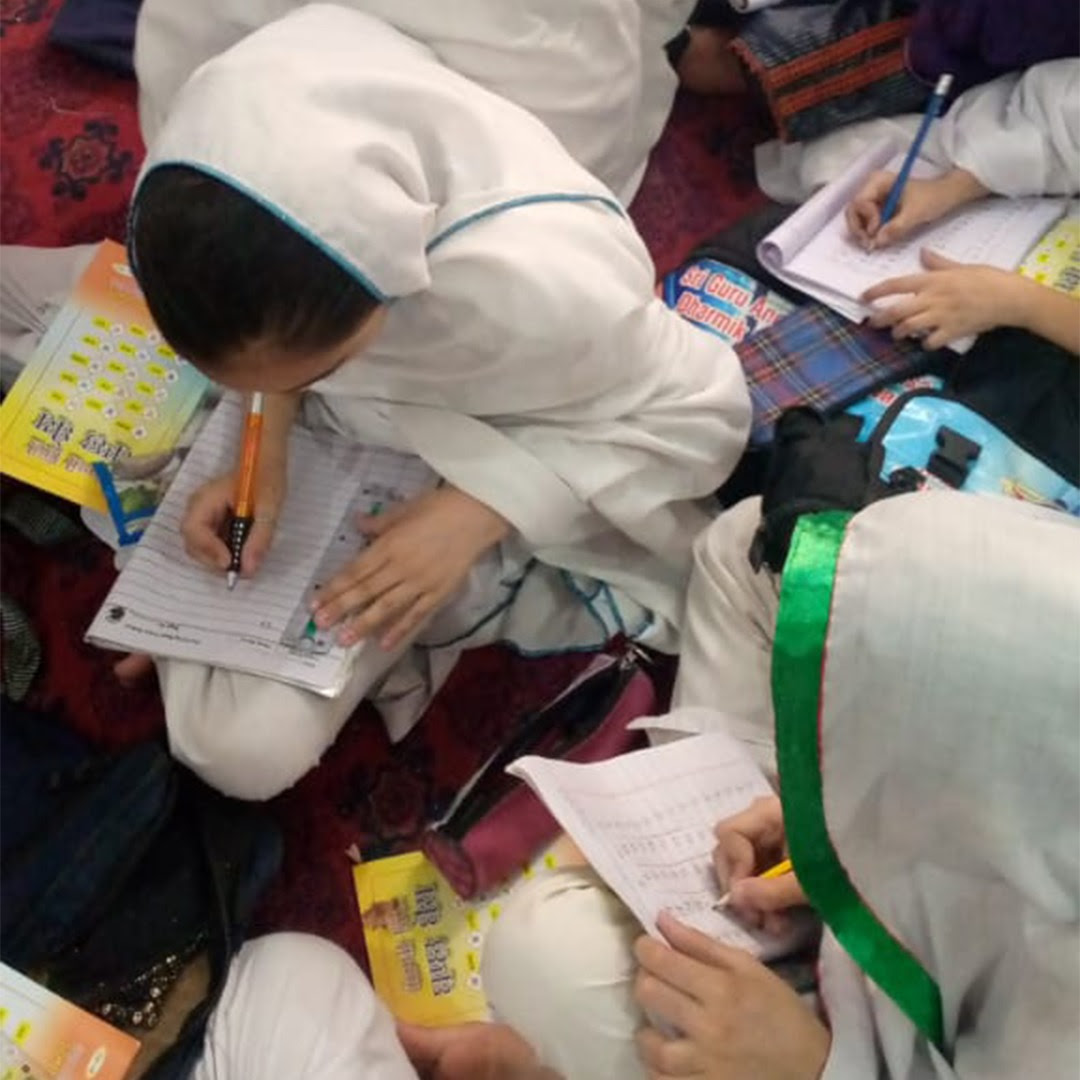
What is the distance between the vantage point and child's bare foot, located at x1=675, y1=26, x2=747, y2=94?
1417 millimetres

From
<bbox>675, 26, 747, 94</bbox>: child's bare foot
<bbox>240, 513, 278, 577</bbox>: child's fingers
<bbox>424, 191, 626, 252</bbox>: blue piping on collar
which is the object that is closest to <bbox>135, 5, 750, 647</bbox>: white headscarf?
<bbox>424, 191, 626, 252</bbox>: blue piping on collar

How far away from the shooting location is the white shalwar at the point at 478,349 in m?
0.78

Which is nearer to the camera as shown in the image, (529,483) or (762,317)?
(529,483)

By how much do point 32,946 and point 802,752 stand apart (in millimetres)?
684

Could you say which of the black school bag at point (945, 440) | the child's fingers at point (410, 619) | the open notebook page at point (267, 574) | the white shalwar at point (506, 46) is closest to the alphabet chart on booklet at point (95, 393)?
the open notebook page at point (267, 574)

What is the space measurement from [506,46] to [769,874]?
0.62m

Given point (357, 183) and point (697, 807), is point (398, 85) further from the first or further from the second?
point (697, 807)

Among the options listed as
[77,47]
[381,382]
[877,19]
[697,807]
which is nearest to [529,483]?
[381,382]

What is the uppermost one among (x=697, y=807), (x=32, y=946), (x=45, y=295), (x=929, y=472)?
(x=929, y=472)

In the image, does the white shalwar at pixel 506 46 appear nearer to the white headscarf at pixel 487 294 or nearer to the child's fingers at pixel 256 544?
the white headscarf at pixel 487 294

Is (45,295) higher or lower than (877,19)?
lower

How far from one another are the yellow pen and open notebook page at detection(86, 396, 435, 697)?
340 mm

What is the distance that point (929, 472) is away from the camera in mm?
1070

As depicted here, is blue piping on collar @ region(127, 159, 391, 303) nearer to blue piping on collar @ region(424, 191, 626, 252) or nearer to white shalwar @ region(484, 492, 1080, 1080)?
blue piping on collar @ region(424, 191, 626, 252)
